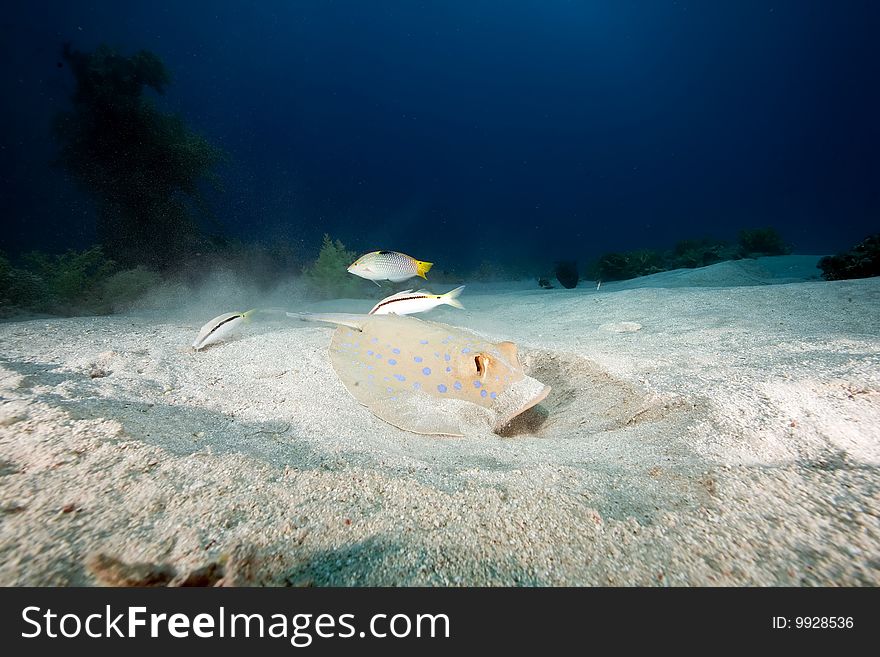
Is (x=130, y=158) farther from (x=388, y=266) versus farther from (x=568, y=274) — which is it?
(x=568, y=274)

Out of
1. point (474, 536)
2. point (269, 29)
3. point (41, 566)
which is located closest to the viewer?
point (41, 566)

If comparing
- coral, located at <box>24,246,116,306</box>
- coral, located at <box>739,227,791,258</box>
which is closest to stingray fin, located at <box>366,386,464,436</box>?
coral, located at <box>24,246,116,306</box>

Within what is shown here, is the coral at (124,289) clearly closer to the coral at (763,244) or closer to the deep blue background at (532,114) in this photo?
the coral at (763,244)

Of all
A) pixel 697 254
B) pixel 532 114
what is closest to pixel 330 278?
pixel 697 254

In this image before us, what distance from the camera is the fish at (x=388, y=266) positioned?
14.9ft

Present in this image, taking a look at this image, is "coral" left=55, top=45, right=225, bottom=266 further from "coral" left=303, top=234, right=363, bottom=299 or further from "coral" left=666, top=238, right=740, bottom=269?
"coral" left=666, top=238, right=740, bottom=269

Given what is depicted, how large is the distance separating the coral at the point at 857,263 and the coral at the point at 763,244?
694 cm

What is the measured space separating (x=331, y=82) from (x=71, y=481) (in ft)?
311

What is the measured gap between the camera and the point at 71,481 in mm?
1194

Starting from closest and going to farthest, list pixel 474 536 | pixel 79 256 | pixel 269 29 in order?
pixel 474 536 < pixel 79 256 < pixel 269 29

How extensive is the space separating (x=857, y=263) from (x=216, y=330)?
36.0ft
